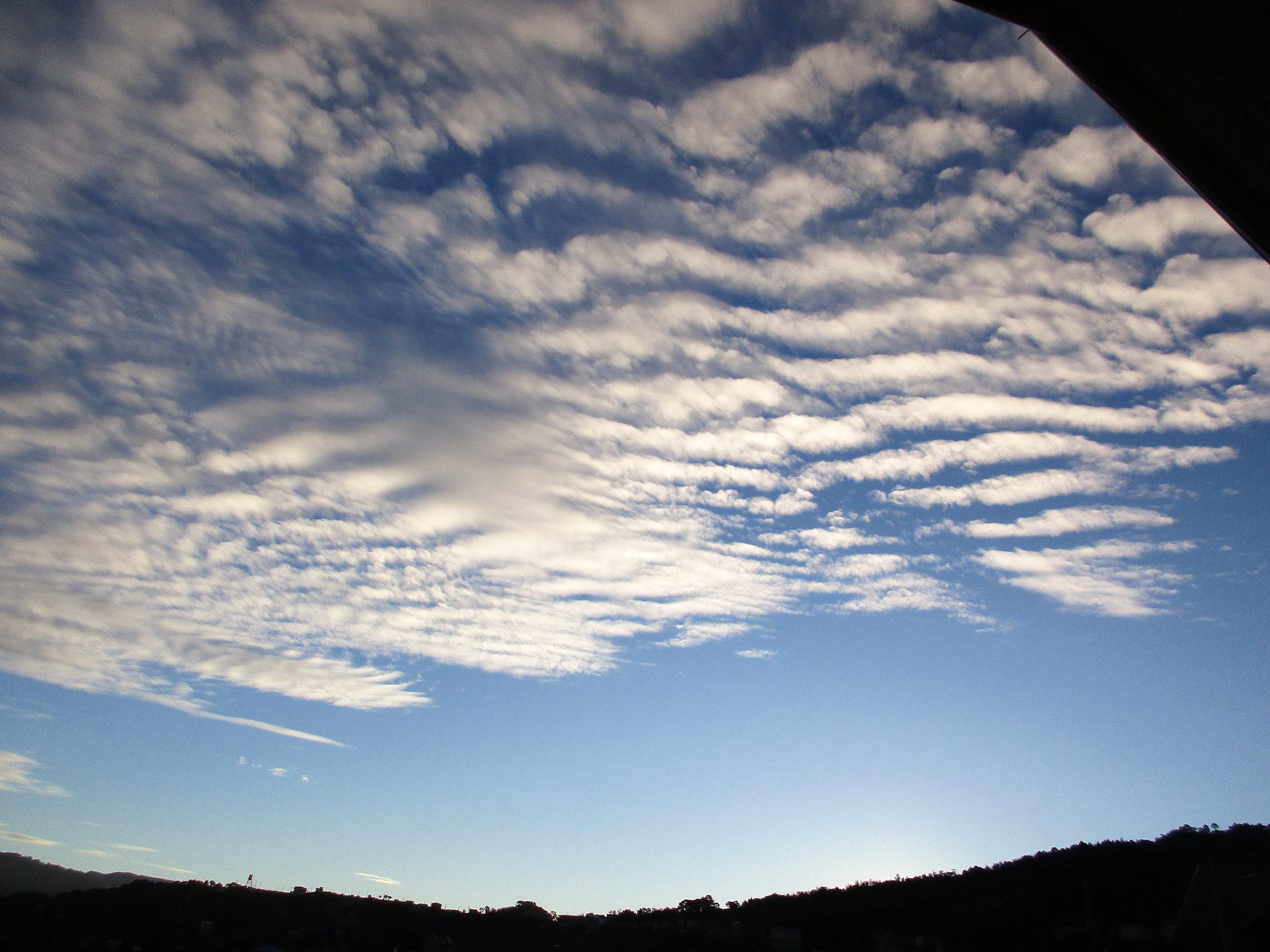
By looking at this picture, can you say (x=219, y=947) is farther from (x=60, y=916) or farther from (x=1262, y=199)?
(x=1262, y=199)

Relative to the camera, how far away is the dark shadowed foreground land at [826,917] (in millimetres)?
25172

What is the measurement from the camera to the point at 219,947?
2256 inches

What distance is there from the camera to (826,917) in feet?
160

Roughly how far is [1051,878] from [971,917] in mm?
4949

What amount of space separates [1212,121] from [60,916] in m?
91.7

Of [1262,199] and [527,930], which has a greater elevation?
[1262,199]

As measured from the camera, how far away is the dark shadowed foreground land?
2517 cm

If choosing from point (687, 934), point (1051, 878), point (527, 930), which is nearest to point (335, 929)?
point (527, 930)

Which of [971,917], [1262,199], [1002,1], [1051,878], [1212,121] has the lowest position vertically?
[971,917]

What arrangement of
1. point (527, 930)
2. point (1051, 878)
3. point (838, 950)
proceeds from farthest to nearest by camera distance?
point (527, 930) < point (838, 950) < point (1051, 878)

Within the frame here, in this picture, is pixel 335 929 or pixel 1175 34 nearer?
pixel 1175 34

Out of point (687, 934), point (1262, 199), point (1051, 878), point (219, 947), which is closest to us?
point (1262, 199)

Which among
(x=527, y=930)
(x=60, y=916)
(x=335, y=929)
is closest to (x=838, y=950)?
(x=527, y=930)

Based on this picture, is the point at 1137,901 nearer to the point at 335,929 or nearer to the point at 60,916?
the point at 335,929
